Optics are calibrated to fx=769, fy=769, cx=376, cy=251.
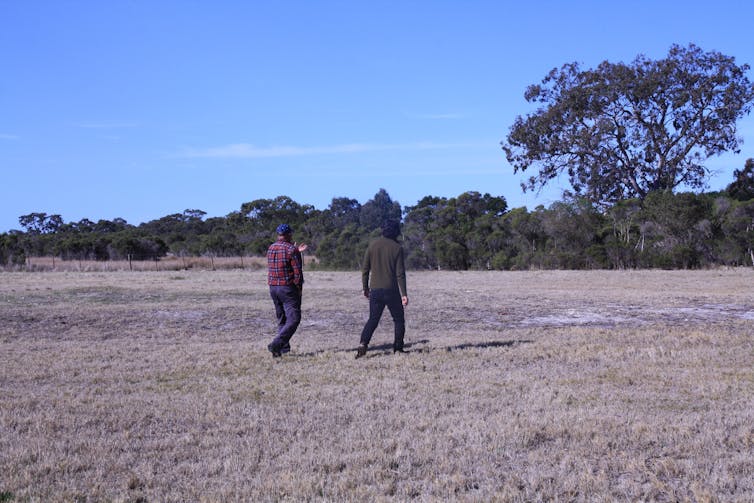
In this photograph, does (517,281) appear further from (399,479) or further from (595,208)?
(399,479)

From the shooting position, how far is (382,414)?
23.0 feet

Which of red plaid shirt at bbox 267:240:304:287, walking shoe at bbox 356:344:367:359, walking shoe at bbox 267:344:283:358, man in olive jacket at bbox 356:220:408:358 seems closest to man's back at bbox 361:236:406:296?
man in olive jacket at bbox 356:220:408:358

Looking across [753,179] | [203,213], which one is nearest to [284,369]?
[753,179]

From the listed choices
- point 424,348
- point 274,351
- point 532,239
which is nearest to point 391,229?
point 424,348

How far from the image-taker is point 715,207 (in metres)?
38.2

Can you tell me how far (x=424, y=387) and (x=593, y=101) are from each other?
4139cm

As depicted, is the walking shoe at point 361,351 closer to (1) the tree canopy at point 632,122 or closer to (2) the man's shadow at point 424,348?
A: (2) the man's shadow at point 424,348

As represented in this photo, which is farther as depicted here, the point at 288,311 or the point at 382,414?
the point at 288,311

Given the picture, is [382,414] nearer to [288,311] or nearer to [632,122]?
[288,311]

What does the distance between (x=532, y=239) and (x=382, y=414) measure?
38.4 meters

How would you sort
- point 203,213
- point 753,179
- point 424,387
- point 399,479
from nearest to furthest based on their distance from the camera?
1. point 399,479
2. point 424,387
3. point 753,179
4. point 203,213

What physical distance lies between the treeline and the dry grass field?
24.2 metres

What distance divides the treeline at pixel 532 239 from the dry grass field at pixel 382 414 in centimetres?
2417

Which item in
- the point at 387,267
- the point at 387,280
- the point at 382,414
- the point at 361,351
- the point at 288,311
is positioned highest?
the point at 387,267
